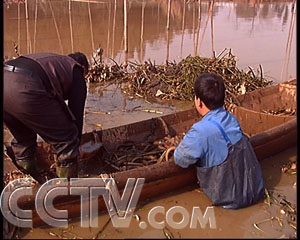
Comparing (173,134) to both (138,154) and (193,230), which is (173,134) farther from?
(193,230)

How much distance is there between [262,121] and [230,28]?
9940mm

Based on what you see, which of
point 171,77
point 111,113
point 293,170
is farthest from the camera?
point 171,77

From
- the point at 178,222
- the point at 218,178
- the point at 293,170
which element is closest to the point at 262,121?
the point at 293,170

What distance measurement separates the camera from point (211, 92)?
2932 millimetres

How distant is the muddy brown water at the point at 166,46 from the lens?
9.68 ft

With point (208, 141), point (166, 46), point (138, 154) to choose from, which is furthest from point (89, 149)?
point (166, 46)

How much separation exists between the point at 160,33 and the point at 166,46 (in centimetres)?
254

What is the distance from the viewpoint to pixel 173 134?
4.33 meters

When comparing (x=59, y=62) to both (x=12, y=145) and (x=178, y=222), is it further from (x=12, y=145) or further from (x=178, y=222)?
(x=178, y=222)

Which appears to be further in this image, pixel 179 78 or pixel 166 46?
pixel 166 46

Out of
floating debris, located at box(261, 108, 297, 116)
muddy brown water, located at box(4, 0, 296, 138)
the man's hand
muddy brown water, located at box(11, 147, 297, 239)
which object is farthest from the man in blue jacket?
muddy brown water, located at box(4, 0, 296, 138)

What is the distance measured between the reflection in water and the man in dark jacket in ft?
15.8

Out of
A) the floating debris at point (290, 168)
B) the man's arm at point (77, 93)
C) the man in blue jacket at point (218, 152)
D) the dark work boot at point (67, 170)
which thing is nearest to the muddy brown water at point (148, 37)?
the dark work boot at point (67, 170)

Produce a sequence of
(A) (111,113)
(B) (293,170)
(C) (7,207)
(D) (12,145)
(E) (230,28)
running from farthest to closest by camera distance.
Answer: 1. (E) (230,28)
2. (A) (111,113)
3. (B) (293,170)
4. (D) (12,145)
5. (C) (7,207)
